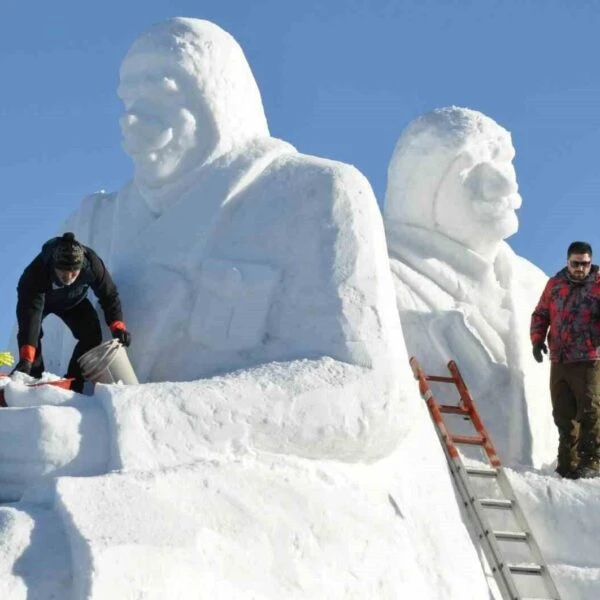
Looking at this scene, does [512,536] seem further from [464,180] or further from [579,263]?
[464,180]

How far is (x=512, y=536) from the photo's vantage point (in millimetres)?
9742

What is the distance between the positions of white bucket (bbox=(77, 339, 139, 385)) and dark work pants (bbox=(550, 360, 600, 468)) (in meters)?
2.84

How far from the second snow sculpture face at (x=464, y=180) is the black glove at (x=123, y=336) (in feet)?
11.0

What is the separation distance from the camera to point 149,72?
9445 mm

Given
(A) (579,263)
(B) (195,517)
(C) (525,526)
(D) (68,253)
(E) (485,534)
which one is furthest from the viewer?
(A) (579,263)

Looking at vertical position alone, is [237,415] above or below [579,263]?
below

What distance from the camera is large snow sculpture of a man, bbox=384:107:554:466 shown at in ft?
36.3

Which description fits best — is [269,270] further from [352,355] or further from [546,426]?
[546,426]

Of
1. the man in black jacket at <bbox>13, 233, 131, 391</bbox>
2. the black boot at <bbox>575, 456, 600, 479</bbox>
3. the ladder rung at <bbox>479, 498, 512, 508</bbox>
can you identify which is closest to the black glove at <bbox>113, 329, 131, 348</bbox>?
the man in black jacket at <bbox>13, 233, 131, 391</bbox>

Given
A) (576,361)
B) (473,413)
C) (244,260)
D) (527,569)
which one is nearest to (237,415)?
(244,260)

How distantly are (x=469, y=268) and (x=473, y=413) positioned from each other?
4.29 ft

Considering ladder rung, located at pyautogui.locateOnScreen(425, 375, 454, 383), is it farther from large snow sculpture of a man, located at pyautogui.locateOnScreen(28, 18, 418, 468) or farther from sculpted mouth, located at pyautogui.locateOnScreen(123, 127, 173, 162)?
sculpted mouth, located at pyautogui.locateOnScreen(123, 127, 173, 162)

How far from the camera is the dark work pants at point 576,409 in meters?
10.4

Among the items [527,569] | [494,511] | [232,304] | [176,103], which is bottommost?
[527,569]
